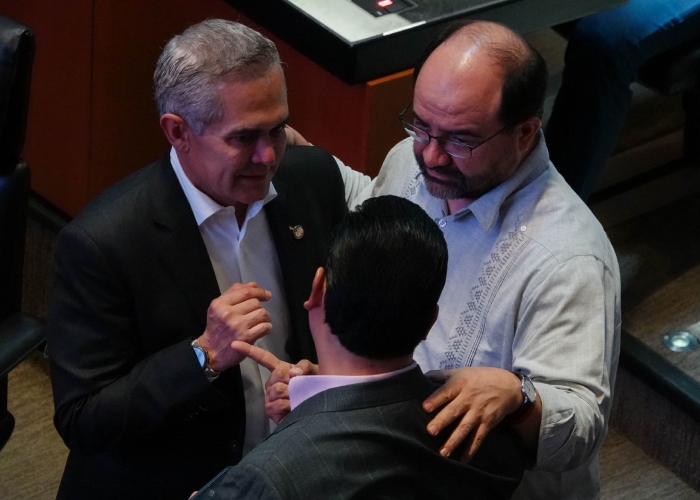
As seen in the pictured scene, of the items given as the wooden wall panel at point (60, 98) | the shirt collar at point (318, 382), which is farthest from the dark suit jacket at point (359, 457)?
the wooden wall panel at point (60, 98)

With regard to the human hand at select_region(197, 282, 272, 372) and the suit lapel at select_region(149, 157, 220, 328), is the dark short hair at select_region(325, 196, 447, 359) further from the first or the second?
the suit lapel at select_region(149, 157, 220, 328)

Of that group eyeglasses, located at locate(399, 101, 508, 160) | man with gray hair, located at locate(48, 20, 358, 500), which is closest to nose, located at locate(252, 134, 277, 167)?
man with gray hair, located at locate(48, 20, 358, 500)

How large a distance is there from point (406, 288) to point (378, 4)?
125 cm

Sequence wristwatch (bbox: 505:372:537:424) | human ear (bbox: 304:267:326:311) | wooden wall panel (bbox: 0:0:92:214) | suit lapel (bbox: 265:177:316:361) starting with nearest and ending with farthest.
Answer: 1. human ear (bbox: 304:267:326:311)
2. wristwatch (bbox: 505:372:537:424)
3. suit lapel (bbox: 265:177:316:361)
4. wooden wall panel (bbox: 0:0:92:214)

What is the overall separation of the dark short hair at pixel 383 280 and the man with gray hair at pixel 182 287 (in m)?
0.25

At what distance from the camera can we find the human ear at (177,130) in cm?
150

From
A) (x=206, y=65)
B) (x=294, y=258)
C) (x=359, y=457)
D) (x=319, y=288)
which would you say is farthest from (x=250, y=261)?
(x=359, y=457)

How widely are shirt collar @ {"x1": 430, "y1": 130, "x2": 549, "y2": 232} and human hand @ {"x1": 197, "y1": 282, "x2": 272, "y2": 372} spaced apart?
37cm

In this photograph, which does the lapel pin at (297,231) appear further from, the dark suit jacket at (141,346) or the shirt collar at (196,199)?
the shirt collar at (196,199)

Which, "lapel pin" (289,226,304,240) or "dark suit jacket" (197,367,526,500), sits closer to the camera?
"dark suit jacket" (197,367,526,500)

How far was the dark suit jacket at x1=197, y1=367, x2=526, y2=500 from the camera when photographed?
3.66 ft

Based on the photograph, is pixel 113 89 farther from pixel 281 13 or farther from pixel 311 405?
pixel 311 405

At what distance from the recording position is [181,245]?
5.05ft

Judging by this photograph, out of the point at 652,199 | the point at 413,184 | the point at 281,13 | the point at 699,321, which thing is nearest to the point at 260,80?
the point at 413,184
